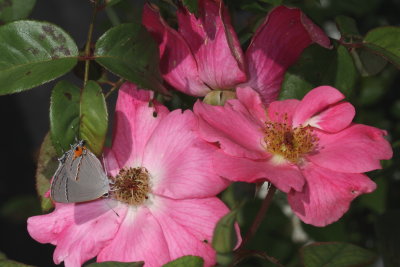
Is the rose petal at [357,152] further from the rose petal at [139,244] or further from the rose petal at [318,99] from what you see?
the rose petal at [139,244]

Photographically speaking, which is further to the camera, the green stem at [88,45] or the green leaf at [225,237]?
the green stem at [88,45]

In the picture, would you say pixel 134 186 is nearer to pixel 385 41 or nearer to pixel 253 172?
pixel 253 172

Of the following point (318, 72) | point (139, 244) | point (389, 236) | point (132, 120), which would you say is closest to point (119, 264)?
point (139, 244)

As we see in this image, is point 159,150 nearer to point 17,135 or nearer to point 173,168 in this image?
point 173,168

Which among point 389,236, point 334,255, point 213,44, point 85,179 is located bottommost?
point 389,236

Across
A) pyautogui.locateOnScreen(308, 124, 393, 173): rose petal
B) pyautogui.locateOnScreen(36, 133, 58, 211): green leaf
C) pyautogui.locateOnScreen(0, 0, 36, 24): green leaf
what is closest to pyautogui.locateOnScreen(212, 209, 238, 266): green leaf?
pyautogui.locateOnScreen(308, 124, 393, 173): rose petal

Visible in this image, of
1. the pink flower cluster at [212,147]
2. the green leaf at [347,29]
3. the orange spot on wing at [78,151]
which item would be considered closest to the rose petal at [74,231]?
the pink flower cluster at [212,147]
